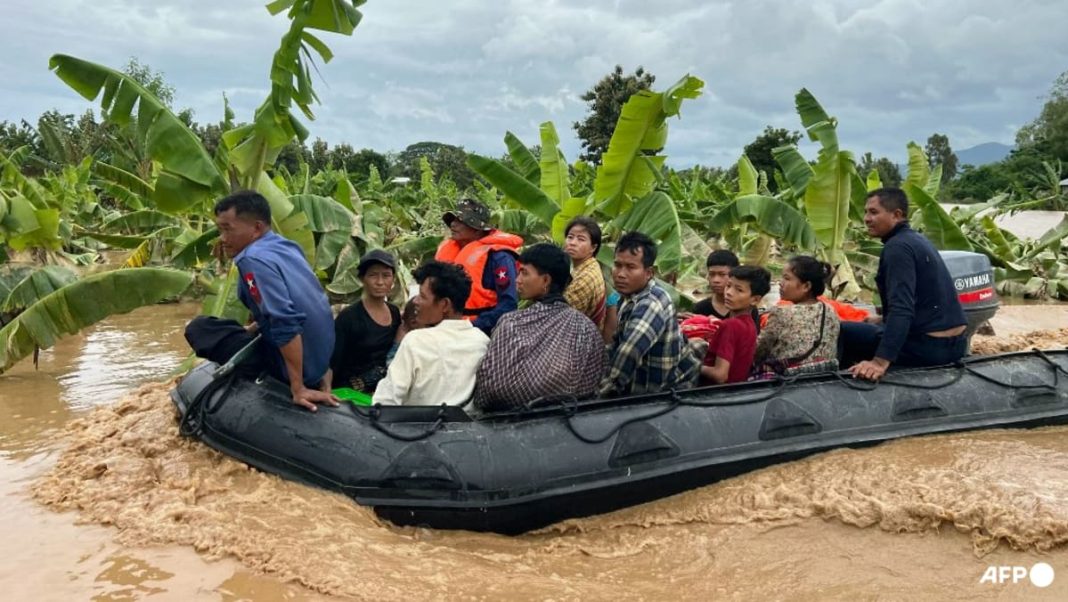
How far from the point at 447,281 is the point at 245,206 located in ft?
3.32

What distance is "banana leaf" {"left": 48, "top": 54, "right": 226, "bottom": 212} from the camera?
5.35 meters

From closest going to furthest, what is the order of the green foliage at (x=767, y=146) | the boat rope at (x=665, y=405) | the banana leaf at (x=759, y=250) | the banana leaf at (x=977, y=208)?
the boat rope at (x=665, y=405) → the banana leaf at (x=759, y=250) → the banana leaf at (x=977, y=208) → the green foliage at (x=767, y=146)

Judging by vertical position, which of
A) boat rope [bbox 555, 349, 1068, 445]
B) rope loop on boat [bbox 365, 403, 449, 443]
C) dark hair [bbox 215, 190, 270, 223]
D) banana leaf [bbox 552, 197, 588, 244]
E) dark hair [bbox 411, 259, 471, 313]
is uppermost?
dark hair [bbox 215, 190, 270, 223]

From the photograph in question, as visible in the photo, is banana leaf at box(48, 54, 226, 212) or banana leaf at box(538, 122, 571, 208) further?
banana leaf at box(538, 122, 571, 208)

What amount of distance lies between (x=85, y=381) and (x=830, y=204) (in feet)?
22.1

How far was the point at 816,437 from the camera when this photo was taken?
14.4ft

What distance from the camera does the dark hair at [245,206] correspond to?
3.83 meters

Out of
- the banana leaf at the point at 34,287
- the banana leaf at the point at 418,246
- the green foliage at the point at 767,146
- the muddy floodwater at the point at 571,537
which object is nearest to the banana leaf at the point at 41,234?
the banana leaf at the point at 34,287

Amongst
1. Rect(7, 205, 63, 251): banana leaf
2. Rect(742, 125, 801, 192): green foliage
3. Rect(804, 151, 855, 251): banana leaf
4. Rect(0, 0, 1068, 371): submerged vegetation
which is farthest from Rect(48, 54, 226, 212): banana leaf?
Rect(742, 125, 801, 192): green foliage

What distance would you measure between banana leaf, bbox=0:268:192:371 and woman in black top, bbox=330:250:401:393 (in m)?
1.95

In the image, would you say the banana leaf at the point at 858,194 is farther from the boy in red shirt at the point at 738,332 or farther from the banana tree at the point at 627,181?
the boy in red shirt at the point at 738,332

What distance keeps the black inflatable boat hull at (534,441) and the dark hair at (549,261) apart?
2.11 ft

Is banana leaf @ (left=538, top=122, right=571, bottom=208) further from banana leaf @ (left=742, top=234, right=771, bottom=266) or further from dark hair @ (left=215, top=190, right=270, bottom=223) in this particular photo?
dark hair @ (left=215, top=190, right=270, bottom=223)

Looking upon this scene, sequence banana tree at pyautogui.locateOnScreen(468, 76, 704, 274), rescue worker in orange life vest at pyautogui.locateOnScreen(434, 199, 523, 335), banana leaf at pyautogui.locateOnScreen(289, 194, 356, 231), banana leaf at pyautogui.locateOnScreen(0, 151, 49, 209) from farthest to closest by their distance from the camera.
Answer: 1. banana leaf at pyautogui.locateOnScreen(0, 151, 49, 209)
2. banana leaf at pyautogui.locateOnScreen(289, 194, 356, 231)
3. banana tree at pyautogui.locateOnScreen(468, 76, 704, 274)
4. rescue worker in orange life vest at pyautogui.locateOnScreen(434, 199, 523, 335)
